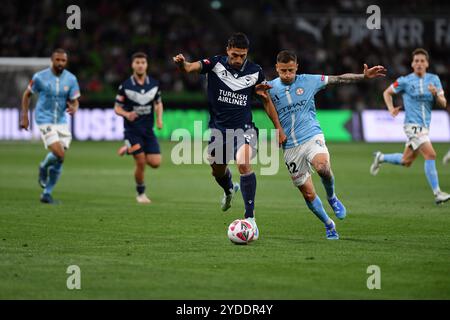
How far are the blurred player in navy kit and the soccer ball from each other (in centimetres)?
575

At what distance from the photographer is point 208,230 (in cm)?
1225

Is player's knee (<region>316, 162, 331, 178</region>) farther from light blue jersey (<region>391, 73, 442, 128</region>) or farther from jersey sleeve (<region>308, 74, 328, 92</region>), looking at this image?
light blue jersey (<region>391, 73, 442, 128</region>)

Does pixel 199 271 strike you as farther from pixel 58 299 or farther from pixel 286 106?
pixel 286 106

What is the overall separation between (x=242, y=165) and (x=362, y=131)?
76.6ft

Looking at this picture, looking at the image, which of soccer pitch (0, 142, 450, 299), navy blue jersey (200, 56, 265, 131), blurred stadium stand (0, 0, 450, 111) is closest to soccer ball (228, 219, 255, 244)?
soccer pitch (0, 142, 450, 299)

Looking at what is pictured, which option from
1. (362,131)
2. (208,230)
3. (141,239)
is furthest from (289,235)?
(362,131)

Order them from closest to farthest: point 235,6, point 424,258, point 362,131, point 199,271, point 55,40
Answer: point 199,271
point 424,258
point 362,131
point 55,40
point 235,6

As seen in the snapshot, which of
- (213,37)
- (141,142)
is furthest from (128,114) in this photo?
(213,37)

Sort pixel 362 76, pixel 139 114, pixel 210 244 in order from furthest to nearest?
pixel 139 114 → pixel 362 76 → pixel 210 244

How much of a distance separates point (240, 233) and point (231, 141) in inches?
58.9

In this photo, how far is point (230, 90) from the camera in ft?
38.6

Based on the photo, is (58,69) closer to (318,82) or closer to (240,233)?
(318,82)

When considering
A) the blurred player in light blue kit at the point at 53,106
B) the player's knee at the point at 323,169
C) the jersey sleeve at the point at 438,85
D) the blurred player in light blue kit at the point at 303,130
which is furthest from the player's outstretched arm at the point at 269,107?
the blurred player in light blue kit at the point at 53,106

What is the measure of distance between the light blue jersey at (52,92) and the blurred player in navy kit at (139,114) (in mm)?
876
